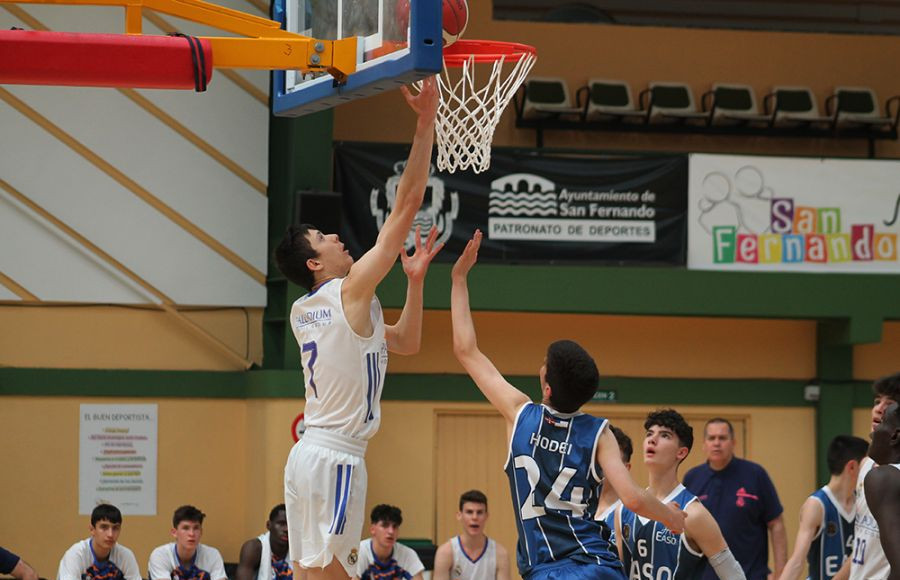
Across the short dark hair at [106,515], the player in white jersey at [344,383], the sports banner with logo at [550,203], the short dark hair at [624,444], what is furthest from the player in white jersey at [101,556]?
the player in white jersey at [344,383]

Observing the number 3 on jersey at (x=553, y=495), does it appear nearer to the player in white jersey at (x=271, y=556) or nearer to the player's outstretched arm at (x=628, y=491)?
the player's outstretched arm at (x=628, y=491)

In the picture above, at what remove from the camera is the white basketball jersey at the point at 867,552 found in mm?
6496

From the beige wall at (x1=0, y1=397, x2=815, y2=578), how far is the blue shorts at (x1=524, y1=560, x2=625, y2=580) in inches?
309

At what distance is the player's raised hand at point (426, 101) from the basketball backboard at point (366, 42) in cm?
15

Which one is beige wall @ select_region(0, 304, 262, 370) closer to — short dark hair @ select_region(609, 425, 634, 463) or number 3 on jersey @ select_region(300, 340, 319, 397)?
short dark hair @ select_region(609, 425, 634, 463)

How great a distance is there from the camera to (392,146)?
42.0 ft

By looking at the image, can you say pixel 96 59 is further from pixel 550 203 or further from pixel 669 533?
pixel 550 203

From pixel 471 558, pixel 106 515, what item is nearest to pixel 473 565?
pixel 471 558

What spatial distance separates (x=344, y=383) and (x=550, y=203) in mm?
7872

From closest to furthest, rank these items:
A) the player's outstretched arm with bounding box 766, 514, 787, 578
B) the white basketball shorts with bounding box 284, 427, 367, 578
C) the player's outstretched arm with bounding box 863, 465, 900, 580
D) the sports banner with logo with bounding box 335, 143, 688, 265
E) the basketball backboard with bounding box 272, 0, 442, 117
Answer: the player's outstretched arm with bounding box 863, 465, 900, 580, the basketball backboard with bounding box 272, 0, 442, 117, the white basketball shorts with bounding box 284, 427, 367, 578, the player's outstretched arm with bounding box 766, 514, 787, 578, the sports banner with logo with bounding box 335, 143, 688, 265

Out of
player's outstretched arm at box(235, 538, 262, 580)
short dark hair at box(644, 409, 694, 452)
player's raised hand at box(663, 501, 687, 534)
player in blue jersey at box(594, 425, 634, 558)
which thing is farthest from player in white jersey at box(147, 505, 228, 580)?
player's raised hand at box(663, 501, 687, 534)

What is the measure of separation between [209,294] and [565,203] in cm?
372

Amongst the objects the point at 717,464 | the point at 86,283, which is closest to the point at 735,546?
the point at 717,464

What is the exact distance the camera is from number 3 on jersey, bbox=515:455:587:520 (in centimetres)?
489
